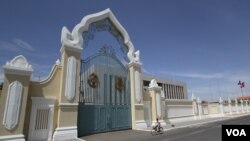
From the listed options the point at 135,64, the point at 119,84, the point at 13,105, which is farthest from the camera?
the point at 135,64

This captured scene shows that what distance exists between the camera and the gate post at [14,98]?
28.2 feet

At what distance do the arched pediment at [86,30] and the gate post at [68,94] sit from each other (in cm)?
30

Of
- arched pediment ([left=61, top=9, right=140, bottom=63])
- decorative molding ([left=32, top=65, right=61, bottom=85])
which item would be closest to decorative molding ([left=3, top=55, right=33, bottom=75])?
decorative molding ([left=32, top=65, right=61, bottom=85])

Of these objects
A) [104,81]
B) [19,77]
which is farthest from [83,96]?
[19,77]

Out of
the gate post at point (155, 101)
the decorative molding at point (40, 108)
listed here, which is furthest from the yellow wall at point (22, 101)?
the gate post at point (155, 101)

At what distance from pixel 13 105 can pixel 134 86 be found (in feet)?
29.4

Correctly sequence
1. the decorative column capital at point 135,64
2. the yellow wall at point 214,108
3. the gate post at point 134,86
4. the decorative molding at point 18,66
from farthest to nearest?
the yellow wall at point 214,108
the decorative column capital at point 135,64
the gate post at point 134,86
the decorative molding at point 18,66

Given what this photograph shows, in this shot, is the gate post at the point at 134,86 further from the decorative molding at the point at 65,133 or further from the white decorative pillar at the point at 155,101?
the decorative molding at the point at 65,133

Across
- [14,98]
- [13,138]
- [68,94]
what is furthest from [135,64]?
[13,138]

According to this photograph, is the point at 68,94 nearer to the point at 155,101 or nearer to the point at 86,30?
the point at 86,30

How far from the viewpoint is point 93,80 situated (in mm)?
12945

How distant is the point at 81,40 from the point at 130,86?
564 cm

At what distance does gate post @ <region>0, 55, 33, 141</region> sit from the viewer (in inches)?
339

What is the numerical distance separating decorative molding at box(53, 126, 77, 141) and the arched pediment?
16.9 ft
